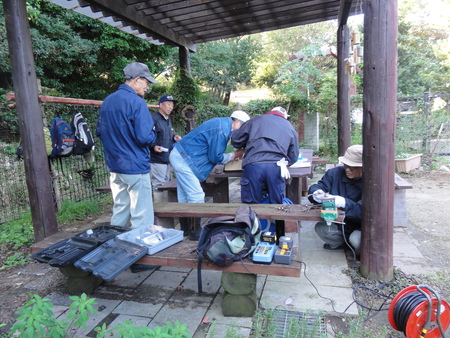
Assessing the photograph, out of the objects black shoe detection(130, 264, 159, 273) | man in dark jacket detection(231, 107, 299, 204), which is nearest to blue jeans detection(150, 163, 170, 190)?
man in dark jacket detection(231, 107, 299, 204)

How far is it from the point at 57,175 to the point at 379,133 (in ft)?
14.6

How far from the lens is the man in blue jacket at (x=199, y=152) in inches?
143

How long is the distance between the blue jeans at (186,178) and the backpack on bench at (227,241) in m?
Result: 1.35

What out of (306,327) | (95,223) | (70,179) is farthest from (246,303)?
(70,179)

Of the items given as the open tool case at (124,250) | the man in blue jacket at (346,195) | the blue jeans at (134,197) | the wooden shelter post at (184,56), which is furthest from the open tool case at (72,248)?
the wooden shelter post at (184,56)

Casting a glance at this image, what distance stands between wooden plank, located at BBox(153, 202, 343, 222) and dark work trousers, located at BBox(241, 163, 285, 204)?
1.09 ft

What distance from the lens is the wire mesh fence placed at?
4.65m

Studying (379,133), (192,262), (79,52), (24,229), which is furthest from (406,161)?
(79,52)

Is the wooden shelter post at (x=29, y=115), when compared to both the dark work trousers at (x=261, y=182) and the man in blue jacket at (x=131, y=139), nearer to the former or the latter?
the man in blue jacket at (x=131, y=139)

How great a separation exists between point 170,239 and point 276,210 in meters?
1.08

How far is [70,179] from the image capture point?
5207mm

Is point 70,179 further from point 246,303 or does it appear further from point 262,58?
point 262,58

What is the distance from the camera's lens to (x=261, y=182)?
142 inches

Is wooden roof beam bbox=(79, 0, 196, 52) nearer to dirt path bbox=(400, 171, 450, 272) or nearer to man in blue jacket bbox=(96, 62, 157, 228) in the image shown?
man in blue jacket bbox=(96, 62, 157, 228)
